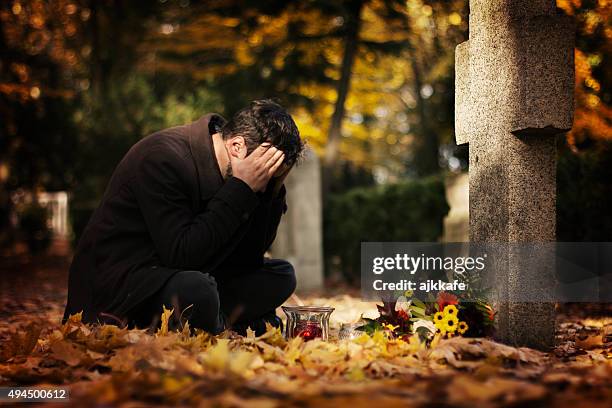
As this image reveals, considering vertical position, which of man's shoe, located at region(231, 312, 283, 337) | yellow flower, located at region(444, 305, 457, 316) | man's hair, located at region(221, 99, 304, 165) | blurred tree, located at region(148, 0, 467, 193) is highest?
blurred tree, located at region(148, 0, 467, 193)

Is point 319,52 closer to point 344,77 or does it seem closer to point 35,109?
point 344,77

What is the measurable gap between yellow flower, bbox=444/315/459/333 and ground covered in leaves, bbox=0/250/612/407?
0.75ft

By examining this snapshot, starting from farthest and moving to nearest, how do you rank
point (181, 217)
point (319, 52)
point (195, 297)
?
point (319, 52)
point (181, 217)
point (195, 297)

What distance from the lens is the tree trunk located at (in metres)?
10.9

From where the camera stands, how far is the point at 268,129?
3334 mm

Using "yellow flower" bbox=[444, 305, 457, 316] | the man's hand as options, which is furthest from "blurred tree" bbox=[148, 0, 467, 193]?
"yellow flower" bbox=[444, 305, 457, 316]

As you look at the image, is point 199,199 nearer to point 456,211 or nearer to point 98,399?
point 98,399

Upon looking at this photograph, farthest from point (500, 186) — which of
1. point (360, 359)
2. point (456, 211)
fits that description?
point (456, 211)

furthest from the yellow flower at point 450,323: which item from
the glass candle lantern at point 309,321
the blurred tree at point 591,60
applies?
the blurred tree at point 591,60

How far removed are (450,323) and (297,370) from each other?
90 centimetres

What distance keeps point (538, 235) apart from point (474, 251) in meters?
0.31

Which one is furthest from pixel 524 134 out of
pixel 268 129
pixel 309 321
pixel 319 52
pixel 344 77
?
pixel 319 52

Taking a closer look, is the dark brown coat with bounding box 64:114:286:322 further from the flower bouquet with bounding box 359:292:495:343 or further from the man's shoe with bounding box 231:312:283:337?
the flower bouquet with bounding box 359:292:495:343

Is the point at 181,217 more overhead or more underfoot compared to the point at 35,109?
more underfoot
